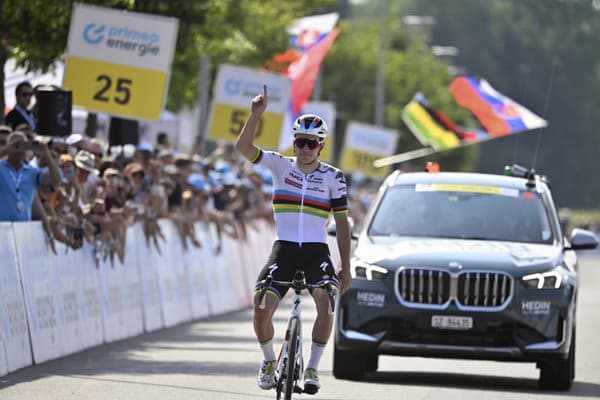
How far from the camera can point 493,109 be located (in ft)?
94.5

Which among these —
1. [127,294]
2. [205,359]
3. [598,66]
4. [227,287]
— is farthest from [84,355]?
[598,66]

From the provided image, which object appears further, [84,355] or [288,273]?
[84,355]

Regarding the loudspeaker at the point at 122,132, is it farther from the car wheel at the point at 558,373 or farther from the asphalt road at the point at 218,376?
the car wheel at the point at 558,373

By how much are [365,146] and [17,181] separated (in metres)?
28.9

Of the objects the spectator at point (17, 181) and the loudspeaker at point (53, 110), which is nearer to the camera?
the spectator at point (17, 181)

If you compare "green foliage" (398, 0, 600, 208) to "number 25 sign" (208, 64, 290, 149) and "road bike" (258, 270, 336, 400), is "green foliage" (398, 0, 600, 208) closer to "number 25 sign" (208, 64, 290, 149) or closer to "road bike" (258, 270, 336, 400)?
"number 25 sign" (208, 64, 290, 149)

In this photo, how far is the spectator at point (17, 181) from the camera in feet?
50.9

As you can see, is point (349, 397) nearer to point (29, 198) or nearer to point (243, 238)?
point (29, 198)

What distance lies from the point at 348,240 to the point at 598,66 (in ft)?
414

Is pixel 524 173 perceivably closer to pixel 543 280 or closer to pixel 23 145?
pixel 543 280

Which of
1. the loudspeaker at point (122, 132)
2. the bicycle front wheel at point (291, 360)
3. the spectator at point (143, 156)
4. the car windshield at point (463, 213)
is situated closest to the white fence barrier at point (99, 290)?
the spectator at point (143, 156)

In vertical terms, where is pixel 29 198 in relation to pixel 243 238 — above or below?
above

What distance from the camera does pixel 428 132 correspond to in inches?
1436

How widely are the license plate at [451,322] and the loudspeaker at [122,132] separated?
328 inches
